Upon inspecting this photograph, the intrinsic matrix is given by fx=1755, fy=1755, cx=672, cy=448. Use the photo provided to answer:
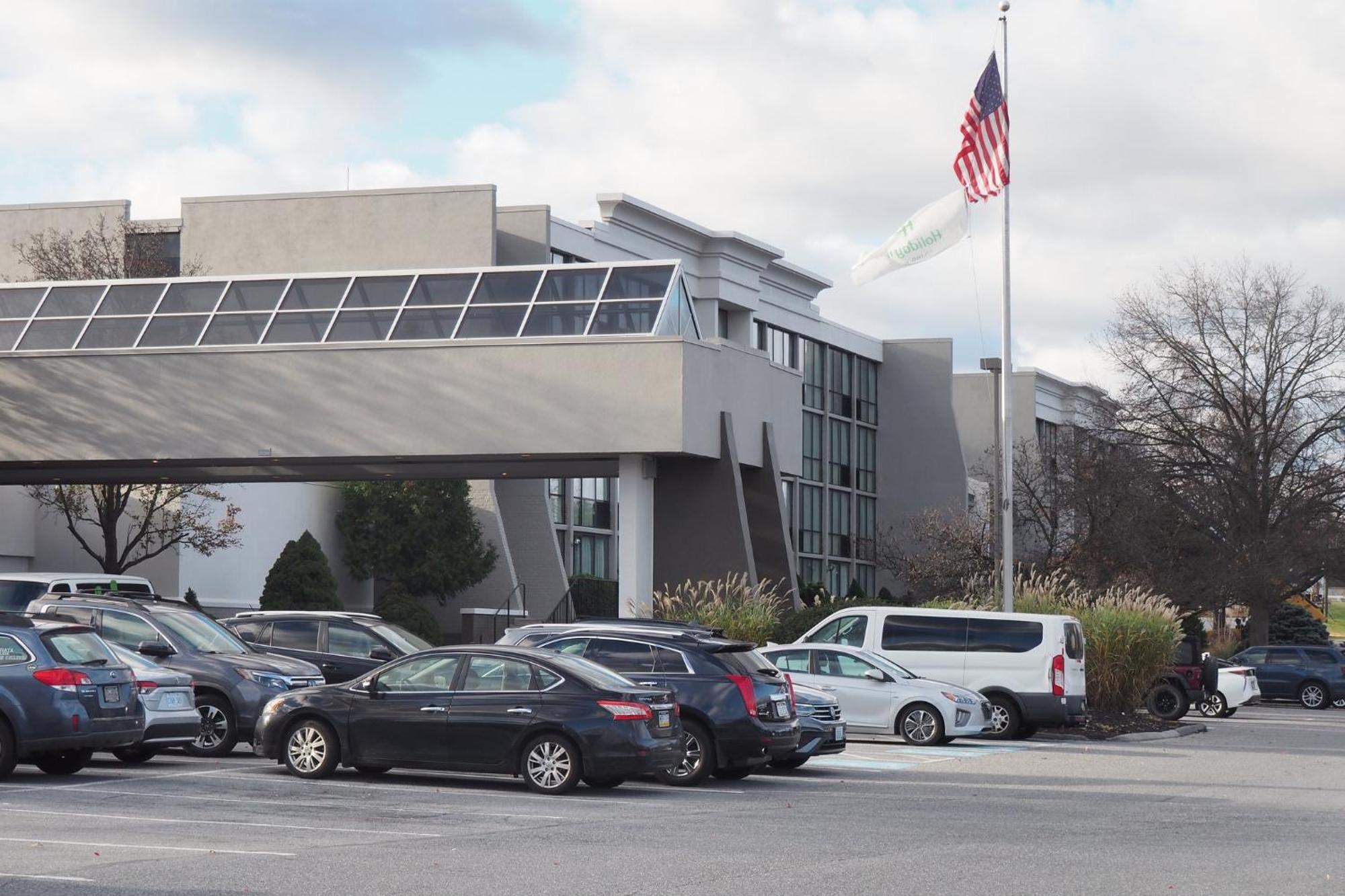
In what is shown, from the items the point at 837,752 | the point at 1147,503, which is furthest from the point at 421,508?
the point at 837,752

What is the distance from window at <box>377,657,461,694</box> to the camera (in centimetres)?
1702

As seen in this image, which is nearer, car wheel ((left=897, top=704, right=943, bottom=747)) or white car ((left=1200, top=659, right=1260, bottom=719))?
car wheel ((left=897, top=704, right=943, bottom=747))

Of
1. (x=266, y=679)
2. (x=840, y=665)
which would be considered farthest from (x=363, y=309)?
(x=266, y=679)

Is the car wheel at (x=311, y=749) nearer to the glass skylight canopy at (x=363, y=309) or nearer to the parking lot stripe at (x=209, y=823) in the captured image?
the parking lot stripe at (x=209, y=823)

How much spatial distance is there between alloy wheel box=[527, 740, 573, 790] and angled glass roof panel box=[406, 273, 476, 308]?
16.4 meters

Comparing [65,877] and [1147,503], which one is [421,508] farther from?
[65,877]

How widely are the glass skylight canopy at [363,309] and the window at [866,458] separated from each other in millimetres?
40486

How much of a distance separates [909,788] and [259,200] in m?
36.2

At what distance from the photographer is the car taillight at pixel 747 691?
18109 millimetres

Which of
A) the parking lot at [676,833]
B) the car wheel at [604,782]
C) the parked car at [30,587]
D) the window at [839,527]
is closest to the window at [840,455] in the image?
the window at [839,527]

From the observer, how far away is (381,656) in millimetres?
21844

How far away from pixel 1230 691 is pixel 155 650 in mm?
25049

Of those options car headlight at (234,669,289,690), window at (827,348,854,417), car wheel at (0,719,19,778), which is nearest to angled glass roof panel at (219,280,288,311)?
car headlight at (234,669,289,690)

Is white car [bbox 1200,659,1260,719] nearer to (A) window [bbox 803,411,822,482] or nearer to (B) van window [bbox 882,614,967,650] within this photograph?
(B) van window [bbox 882,614,967,650]
